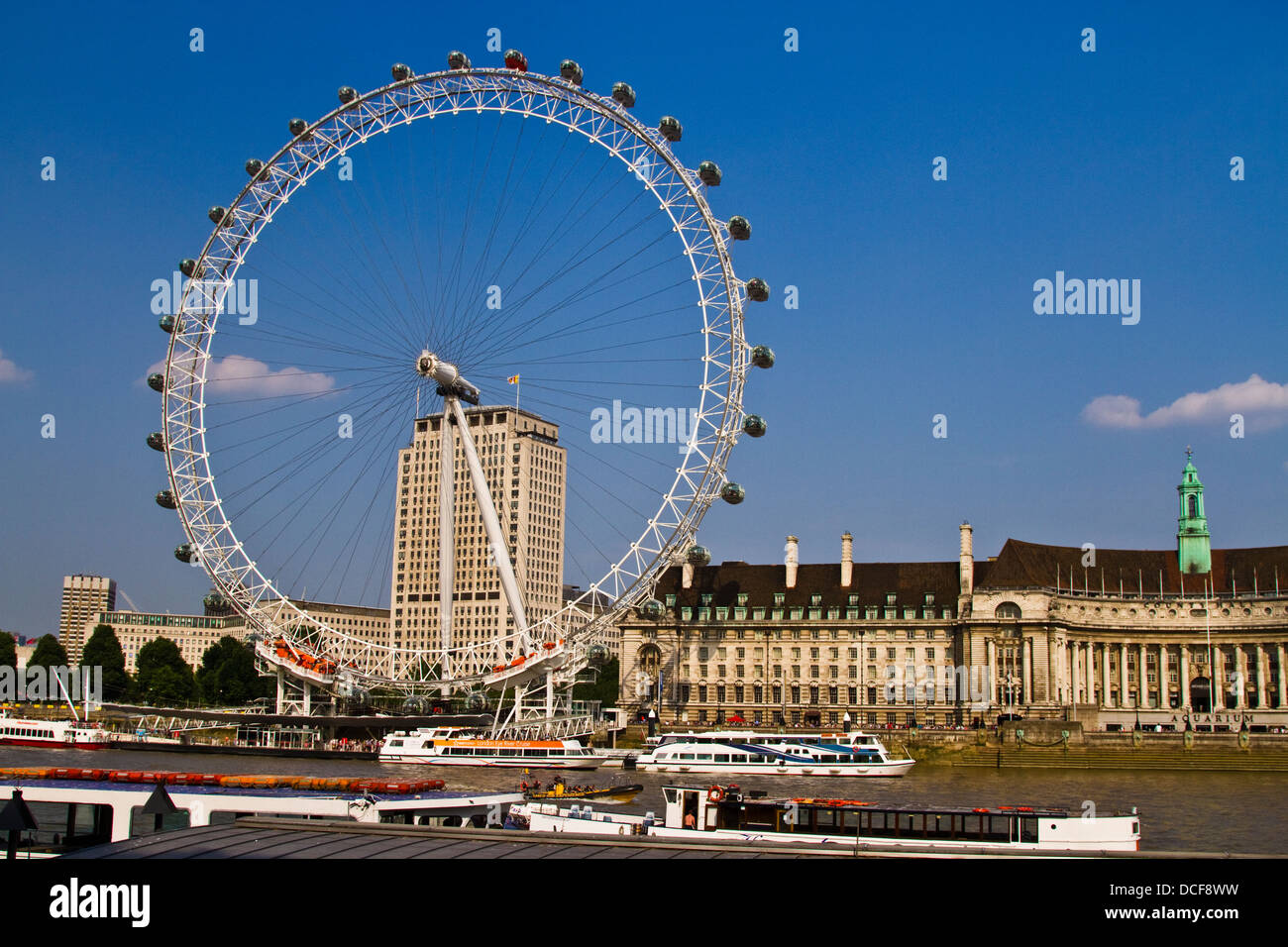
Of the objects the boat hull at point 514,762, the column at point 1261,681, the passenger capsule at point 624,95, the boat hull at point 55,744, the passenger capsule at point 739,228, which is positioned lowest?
the boat hull at point 55,744

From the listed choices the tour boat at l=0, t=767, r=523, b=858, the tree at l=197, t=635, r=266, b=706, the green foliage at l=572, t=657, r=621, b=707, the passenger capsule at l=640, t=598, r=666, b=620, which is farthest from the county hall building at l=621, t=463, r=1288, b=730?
the tour boat at l=0, t=767, r=523, b=858

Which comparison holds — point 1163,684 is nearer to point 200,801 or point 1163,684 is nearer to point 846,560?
point 846,560

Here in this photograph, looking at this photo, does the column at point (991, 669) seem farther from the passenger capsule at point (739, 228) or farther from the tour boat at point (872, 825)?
the tour boat at point (872, 825)

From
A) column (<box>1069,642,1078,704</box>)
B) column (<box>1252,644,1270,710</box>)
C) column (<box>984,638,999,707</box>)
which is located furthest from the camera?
column (<box>1069,642,1078,704</box>)

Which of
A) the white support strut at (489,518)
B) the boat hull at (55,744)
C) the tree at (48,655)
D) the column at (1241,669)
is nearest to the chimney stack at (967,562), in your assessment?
the column at (1241,669)

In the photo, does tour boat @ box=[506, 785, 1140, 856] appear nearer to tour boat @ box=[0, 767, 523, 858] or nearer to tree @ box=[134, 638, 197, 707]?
tour boat @ box=[0, 767, 523, 858]

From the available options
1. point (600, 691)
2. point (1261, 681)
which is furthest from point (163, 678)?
point (1261, 681)
